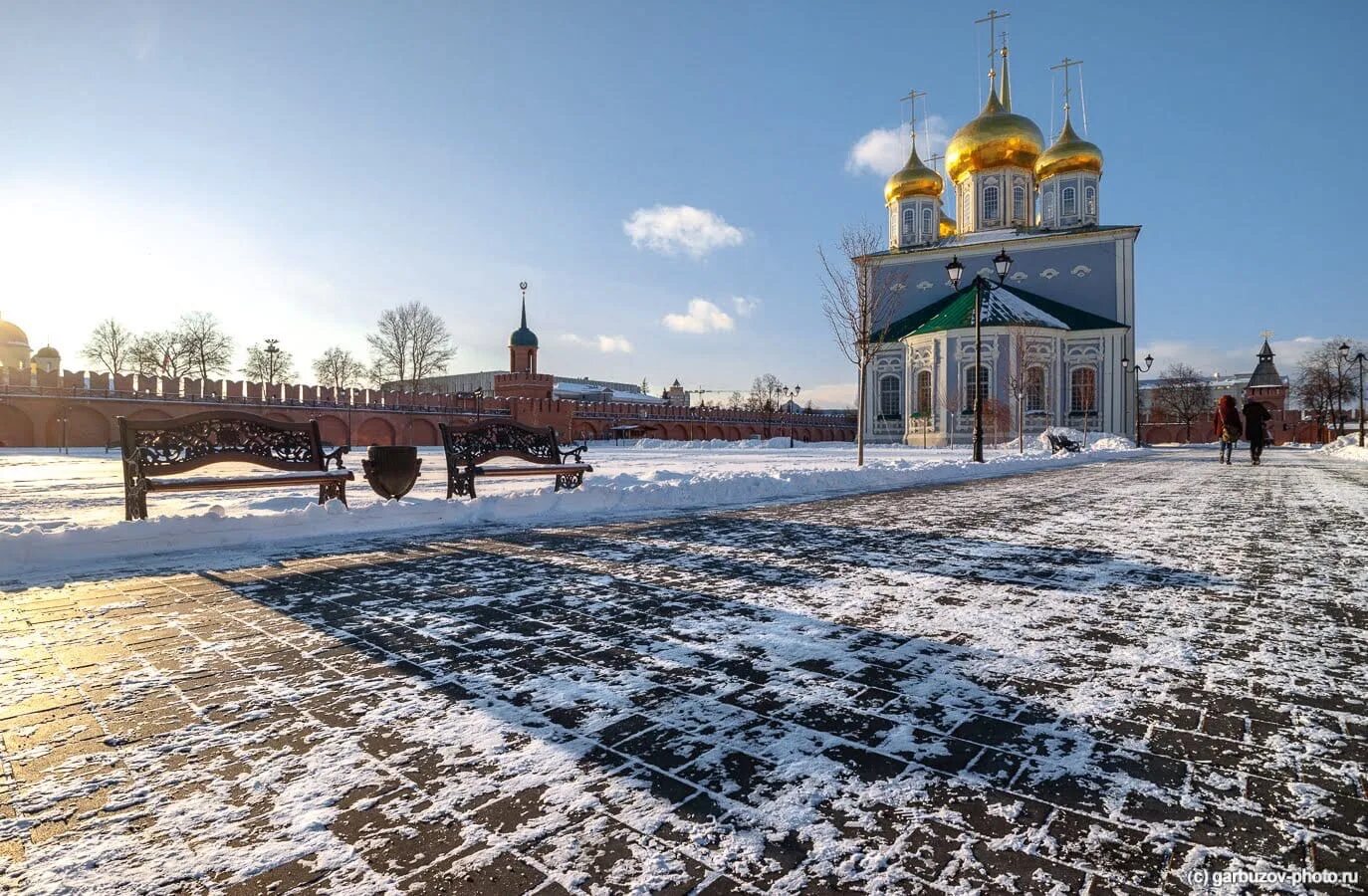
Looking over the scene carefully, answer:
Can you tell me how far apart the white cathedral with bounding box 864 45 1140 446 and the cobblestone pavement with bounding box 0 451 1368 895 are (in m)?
35.3

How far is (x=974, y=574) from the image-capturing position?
482cm

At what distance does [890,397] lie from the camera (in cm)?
4531

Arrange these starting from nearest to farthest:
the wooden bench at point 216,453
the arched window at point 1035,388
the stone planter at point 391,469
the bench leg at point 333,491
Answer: the wooden bench at point 216,453
the bench leg at point 333,491
the stone planter at point 391,469
the arched window at point 1035,388

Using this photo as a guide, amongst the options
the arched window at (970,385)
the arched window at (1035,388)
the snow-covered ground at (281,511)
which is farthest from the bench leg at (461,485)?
the arched window at (1035,388)

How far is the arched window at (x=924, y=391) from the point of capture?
4188 centimetres

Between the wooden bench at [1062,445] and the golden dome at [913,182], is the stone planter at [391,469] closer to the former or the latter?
the wooden bench at [1062,445]

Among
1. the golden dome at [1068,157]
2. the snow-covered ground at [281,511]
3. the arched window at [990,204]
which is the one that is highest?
the golden dome at [1068,157]

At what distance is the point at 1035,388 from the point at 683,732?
142 ft

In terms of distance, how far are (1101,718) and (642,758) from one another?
5.11 feet

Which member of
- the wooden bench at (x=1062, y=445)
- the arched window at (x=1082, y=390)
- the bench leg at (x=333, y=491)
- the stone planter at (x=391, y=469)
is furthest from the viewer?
the arched window at (x=1082, y=390)

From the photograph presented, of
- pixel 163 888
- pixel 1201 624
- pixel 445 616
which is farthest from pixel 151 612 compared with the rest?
pixel 1201 624

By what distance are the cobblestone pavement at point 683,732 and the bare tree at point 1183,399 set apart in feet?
272

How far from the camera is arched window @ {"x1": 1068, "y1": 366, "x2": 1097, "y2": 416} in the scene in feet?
134

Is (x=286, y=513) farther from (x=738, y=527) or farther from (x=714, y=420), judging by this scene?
(x=714, y=420)
